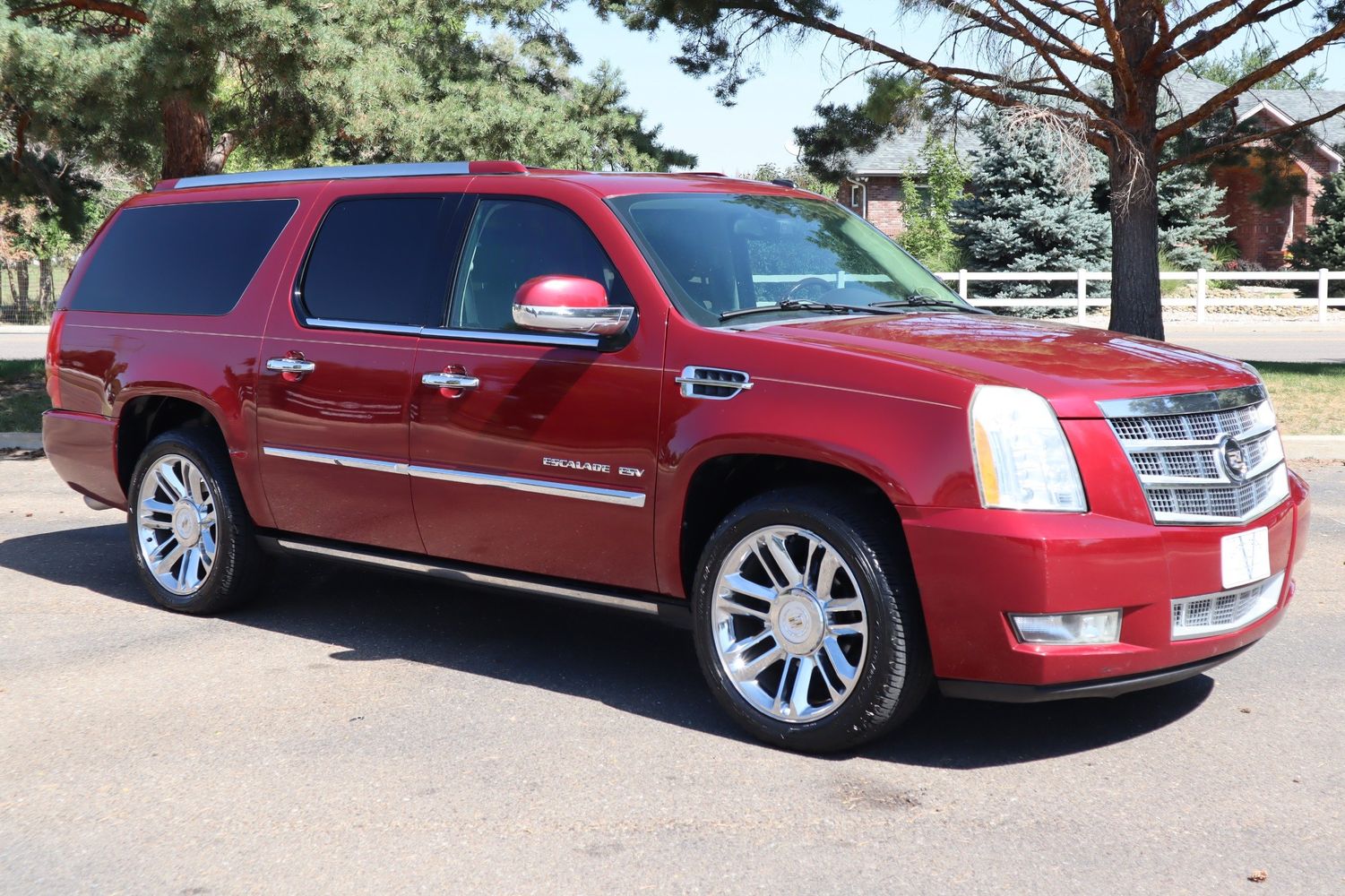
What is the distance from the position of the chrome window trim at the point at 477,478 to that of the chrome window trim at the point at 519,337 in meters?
0.49

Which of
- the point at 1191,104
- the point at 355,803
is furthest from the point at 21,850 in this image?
the point at 1191,104

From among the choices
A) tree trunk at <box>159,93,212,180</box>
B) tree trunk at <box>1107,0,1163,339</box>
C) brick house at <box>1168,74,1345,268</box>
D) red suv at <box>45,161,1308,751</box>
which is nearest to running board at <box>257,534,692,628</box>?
red suv at <box>45,161,1308,751</box>

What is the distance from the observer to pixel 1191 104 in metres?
41.3

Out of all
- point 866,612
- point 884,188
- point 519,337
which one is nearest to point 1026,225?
point 884,188

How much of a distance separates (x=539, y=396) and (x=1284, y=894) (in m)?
2.88

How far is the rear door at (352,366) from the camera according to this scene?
5.73 metres

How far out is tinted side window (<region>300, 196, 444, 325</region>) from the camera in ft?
19.0

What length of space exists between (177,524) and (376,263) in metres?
1.70

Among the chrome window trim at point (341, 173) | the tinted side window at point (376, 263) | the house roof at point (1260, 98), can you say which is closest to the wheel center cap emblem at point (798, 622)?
the tinted side window at point (376, 263)

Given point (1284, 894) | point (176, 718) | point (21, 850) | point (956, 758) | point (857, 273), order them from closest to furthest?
point (1284, 894)
point (21, 850)
point (956, 758)
point (176, 718)
point (857, 273)

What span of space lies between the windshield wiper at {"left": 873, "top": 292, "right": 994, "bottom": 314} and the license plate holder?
140 centimetres

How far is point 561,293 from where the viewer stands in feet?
16.2

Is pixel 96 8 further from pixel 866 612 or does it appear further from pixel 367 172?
pixel 866 612

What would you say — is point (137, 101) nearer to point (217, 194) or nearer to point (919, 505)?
point (217, 194)
